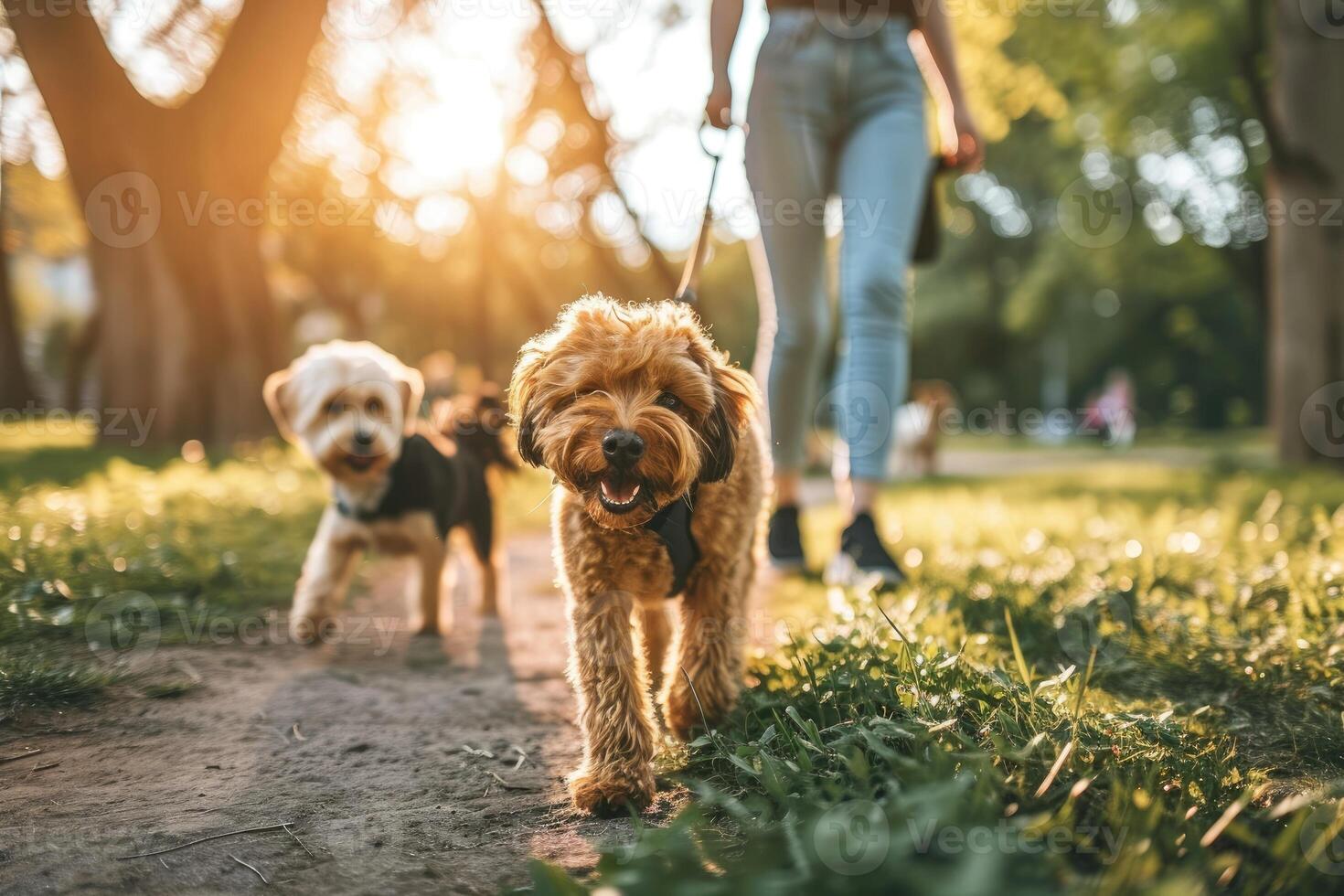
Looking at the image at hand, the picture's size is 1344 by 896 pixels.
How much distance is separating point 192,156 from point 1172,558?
34.8 feet

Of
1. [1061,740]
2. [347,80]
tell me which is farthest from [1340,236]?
[347,80]

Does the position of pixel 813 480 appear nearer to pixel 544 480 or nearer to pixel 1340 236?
pixel 544 480

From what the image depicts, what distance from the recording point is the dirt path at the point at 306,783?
1.81 m

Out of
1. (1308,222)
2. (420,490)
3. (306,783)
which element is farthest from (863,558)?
(1308,222)

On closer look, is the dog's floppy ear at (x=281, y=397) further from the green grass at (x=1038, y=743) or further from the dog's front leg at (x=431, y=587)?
the green grass at (x=1038, y=743)

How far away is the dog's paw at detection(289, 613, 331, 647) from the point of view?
3873 mm

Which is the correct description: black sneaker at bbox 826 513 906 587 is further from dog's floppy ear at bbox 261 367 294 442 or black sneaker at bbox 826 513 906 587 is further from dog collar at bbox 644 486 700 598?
dog's floppy ear at bbox 261 367 294 442

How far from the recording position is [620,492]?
97.2 inches

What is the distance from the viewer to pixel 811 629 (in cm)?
295

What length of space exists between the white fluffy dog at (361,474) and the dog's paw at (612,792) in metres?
2.17

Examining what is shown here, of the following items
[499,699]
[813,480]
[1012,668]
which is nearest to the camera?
[1012,668]

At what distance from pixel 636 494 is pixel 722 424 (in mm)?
343

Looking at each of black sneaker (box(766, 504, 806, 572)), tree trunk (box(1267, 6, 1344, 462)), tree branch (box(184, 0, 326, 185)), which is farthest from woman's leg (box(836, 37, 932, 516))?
tree trunk (box(1267, 6, 1344, 462))

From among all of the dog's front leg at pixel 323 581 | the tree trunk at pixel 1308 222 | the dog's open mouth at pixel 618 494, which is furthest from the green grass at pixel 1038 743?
the tree trunk at pixel 1308 222
